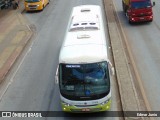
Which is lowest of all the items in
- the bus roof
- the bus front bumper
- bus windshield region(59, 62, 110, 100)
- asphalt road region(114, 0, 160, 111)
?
asphalt road region(114, 0, 160, 111)

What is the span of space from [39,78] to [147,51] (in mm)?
8153

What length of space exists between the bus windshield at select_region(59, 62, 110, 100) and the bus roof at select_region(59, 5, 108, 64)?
1.04 feet

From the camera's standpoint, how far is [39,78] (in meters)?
22.1

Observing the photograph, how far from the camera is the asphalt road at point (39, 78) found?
18.7 meters

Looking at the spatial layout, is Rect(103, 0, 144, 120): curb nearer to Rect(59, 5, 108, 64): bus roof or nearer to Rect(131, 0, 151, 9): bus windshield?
Rect(131, 0, 151, 9): bus windshield

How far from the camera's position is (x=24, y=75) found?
22.9 m

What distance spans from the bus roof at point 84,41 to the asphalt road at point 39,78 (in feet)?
9.50

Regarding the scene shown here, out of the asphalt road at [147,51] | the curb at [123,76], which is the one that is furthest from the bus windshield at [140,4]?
the curb at [123,76]

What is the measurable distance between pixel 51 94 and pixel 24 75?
12.6 feet

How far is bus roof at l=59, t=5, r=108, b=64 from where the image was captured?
1630cm

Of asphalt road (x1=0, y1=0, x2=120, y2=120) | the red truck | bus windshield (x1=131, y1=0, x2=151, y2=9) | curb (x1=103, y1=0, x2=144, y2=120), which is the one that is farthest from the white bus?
bus windshield (x1=131, y1=0, x2=151, y2=9)

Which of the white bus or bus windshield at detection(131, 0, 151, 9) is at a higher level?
the white bus

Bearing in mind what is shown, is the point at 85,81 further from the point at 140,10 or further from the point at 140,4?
the point at 140,4

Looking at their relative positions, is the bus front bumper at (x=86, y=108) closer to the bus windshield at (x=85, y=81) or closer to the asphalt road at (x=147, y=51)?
the bus windshield at (x=85, y=81)
